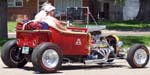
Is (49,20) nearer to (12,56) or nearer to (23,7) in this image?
(12,56)

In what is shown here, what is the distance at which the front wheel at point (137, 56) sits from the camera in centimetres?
1420

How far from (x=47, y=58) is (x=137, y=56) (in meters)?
2.74

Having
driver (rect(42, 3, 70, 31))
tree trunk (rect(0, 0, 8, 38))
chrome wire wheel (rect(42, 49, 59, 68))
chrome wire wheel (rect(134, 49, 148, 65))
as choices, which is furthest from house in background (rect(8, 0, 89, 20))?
chrome wire wheel (rect(42, 49, 59, 68))

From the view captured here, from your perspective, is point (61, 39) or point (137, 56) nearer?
point (61, 39)

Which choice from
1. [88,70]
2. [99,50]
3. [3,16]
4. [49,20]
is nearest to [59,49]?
[49,20]

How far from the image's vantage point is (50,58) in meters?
12.8

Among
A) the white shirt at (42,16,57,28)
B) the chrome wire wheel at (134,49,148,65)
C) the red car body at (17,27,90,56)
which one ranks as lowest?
the chrome wire wheel at (134,49,148,65)

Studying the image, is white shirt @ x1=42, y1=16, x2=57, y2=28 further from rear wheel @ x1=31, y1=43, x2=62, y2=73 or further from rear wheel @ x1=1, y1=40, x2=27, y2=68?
rear wheel @ x1=1, y1=40, x2=27, y2=68

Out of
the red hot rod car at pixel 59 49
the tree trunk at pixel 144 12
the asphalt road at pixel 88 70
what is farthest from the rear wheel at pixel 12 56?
the tree trunk at pixel 144 12

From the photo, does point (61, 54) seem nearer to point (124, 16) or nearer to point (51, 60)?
→ point (51, 60)

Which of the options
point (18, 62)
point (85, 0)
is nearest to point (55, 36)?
point (18, 62)

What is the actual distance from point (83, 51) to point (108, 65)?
1466 mm

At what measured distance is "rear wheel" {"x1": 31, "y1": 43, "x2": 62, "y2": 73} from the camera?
41.1 feet

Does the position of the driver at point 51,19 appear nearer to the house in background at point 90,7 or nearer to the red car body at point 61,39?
the red car body at point 61,39
